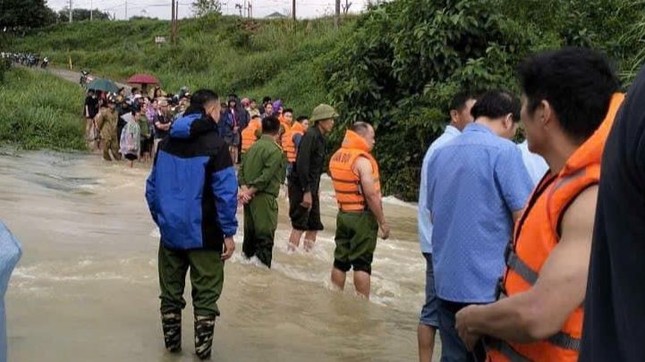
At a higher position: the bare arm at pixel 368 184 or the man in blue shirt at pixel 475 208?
the man in blue shirt at pixel 475 208

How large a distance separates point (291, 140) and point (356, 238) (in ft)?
24.9

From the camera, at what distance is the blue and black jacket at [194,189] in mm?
6152

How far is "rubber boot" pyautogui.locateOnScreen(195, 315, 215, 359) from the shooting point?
637 centimetres

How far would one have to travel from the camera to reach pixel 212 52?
4659 centimetres

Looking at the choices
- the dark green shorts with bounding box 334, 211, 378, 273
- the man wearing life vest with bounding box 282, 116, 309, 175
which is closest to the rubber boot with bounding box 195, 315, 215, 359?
the dark green shorts with bounding box 334, 211, 378, 273

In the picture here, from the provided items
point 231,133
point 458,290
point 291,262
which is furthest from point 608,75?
point 231,133

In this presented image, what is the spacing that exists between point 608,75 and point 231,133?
18638mm

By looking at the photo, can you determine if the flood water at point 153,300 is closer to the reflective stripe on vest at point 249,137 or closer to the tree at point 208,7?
the reflective stripe on vest at point 249,137

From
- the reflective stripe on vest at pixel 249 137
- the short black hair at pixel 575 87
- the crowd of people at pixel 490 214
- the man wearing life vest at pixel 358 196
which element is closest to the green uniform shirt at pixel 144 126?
the reflective stripe on vest at pixel 249 137

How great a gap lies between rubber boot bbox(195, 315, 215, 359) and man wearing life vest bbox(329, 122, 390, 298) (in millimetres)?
1909

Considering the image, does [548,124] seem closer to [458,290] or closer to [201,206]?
[458,290]

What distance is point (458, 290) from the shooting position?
3889 mm

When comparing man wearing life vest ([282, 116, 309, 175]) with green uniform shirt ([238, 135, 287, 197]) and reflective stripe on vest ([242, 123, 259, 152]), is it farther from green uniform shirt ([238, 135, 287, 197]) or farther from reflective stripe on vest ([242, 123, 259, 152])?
green uniform shirt ([238, 135, 287, 197])

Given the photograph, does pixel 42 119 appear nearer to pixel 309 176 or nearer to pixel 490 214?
pixel 309 176
